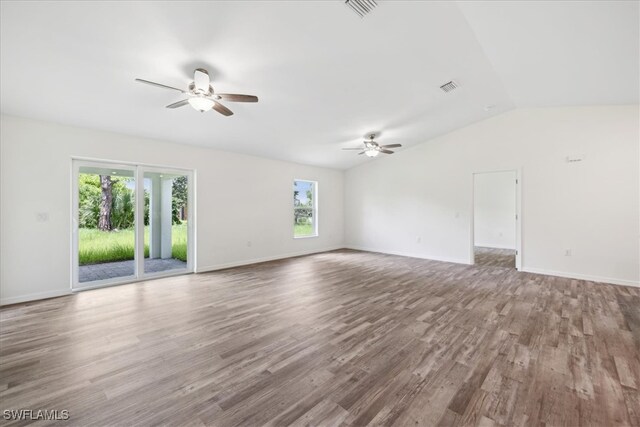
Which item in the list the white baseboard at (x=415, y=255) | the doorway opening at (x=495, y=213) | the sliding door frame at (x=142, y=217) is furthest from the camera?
the doorway opening at (x=495, y=213)

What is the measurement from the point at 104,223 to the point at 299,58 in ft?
14.0

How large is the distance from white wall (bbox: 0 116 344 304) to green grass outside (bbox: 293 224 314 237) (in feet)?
0.68

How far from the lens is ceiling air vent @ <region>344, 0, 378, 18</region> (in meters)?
2.58

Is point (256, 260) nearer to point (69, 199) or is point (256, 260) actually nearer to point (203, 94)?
point (69, 199)

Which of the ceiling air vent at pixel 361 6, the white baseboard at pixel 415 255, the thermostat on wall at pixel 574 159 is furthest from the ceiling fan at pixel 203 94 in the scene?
the thermostat on wall at pixel 574 159

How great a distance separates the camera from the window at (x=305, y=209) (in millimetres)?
7754

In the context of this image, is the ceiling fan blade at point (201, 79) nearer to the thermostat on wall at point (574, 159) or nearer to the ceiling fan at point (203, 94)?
the ceiling fan at point (203, 94)

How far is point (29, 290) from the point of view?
153 inches

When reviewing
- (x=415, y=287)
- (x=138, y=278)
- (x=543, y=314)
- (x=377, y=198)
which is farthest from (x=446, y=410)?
(x=377, y=198)

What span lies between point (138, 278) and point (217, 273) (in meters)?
1.35

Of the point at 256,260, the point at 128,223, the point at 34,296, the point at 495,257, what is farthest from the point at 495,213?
the point at 34,296

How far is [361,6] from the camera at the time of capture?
104 inches

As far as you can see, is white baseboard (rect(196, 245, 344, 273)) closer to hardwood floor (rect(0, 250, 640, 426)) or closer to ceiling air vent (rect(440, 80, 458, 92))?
hardwood floor (rect(0, 250, 640, 426))

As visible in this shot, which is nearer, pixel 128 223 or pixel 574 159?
pixel 128 223
